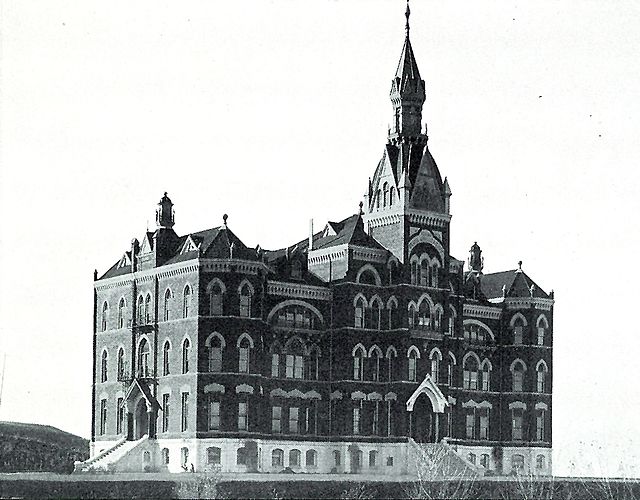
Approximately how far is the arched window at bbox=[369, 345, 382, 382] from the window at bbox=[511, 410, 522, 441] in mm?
12916

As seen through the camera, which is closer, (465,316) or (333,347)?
(333,347)

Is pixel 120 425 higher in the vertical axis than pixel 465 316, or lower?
lower

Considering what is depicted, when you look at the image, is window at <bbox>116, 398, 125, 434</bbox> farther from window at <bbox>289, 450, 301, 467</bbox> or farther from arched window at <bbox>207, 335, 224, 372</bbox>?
window at <bbox>289, 450, 301, 467</bbox>

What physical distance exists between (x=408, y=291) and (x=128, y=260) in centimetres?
1757

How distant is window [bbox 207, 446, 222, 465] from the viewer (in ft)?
279

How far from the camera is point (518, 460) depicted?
9994cm

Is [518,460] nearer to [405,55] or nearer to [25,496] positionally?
[405,55]

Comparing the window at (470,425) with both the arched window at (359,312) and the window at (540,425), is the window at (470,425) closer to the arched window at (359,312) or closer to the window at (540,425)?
the window at (540,425)

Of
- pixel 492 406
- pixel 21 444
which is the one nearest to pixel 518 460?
pixel 492 406

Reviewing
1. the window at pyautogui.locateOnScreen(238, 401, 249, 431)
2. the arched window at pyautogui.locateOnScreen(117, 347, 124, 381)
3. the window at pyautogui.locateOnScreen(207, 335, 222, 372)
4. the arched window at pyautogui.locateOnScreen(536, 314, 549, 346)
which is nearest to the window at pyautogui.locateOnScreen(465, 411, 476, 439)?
the arched window at pyautogui.locateOnScreen(536, 314, 549, 346)

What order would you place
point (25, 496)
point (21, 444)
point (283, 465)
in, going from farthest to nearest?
point (21, 444) → point (283, 465) → point (25, 496)

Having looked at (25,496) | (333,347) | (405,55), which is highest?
(405,55)

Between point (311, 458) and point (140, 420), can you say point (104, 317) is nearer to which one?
point (140, 420)

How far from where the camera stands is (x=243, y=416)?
8656 cm
